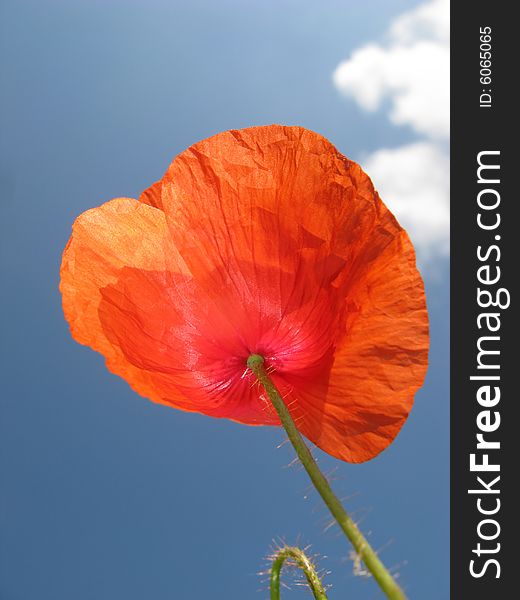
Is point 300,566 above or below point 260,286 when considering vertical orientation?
below

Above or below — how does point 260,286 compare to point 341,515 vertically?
above

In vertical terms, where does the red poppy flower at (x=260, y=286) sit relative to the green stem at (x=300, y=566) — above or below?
above

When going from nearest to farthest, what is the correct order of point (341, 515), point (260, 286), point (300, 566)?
1. point (341, 515)
2. point (300, 566)
3. point (260, 286)

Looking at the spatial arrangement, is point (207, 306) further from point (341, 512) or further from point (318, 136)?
point (341, 512)

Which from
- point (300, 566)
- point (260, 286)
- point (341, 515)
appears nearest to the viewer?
point (341, 515)

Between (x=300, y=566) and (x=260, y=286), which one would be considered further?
(x=260, y=286)

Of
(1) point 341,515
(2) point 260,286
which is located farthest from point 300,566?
(2) point 260,286

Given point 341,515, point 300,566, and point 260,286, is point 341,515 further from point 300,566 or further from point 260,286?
point 260,286
